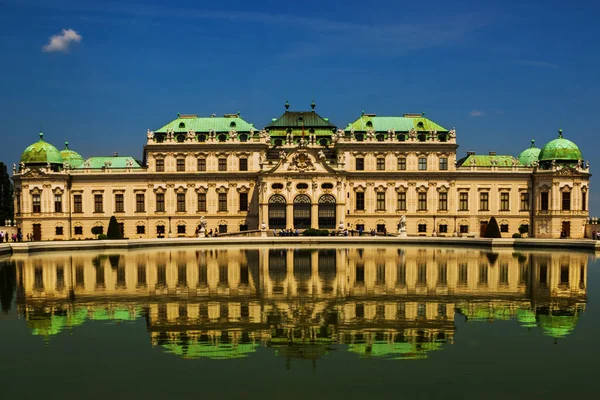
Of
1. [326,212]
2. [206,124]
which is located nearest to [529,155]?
[326,212]

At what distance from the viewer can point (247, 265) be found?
45094 mm

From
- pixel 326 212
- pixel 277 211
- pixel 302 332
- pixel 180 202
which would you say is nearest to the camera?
pixel 302 332

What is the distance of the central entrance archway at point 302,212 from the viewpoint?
268ft

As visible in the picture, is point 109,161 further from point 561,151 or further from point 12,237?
point 561,151

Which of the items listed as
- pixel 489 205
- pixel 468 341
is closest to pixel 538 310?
pixel 468 341

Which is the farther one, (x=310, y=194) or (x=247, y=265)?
(x=310, y=194)

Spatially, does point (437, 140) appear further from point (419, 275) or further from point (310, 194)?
point (419, 275)

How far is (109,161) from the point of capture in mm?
89375

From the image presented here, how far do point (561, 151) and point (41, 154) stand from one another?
74.7 meters

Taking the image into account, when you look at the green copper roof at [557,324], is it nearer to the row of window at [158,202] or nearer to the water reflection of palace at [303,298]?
the water reflection of palace at [303,298]

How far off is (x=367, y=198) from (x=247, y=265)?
42.6 metres

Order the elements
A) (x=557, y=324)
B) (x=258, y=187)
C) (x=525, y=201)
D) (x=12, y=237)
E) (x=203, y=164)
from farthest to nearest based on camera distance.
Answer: (x=525, y=201), (x=203, y=164), (x=258, y=187), (x=12, y=237), (x=557, y=324)

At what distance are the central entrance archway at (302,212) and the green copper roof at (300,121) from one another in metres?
12.8

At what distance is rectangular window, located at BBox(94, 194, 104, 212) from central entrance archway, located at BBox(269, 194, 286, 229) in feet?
81.2
